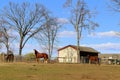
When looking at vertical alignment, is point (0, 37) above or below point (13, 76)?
above

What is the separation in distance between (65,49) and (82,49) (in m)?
7.45

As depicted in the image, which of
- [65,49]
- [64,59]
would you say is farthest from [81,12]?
[65,49]

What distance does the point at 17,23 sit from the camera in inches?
3428

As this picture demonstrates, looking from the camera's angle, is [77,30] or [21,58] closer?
[21,58]

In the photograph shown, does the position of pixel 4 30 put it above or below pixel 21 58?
above

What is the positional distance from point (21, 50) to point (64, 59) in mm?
21620

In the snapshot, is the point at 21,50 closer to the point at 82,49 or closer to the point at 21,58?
the point at 82,49

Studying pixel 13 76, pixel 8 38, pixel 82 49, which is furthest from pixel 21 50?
pixel 13 76

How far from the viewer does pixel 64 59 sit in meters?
62.7

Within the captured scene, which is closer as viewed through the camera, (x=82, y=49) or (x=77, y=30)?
(x=77, y=30)

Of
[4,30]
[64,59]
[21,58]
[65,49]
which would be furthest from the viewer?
[65,49]

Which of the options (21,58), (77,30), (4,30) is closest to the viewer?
(21,58)

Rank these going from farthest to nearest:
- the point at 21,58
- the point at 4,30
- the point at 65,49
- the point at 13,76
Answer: the point at 65,49, the point at 4,30, the point at 21,58, the point at 13,76

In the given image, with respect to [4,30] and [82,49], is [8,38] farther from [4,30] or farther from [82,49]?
[82,49]
